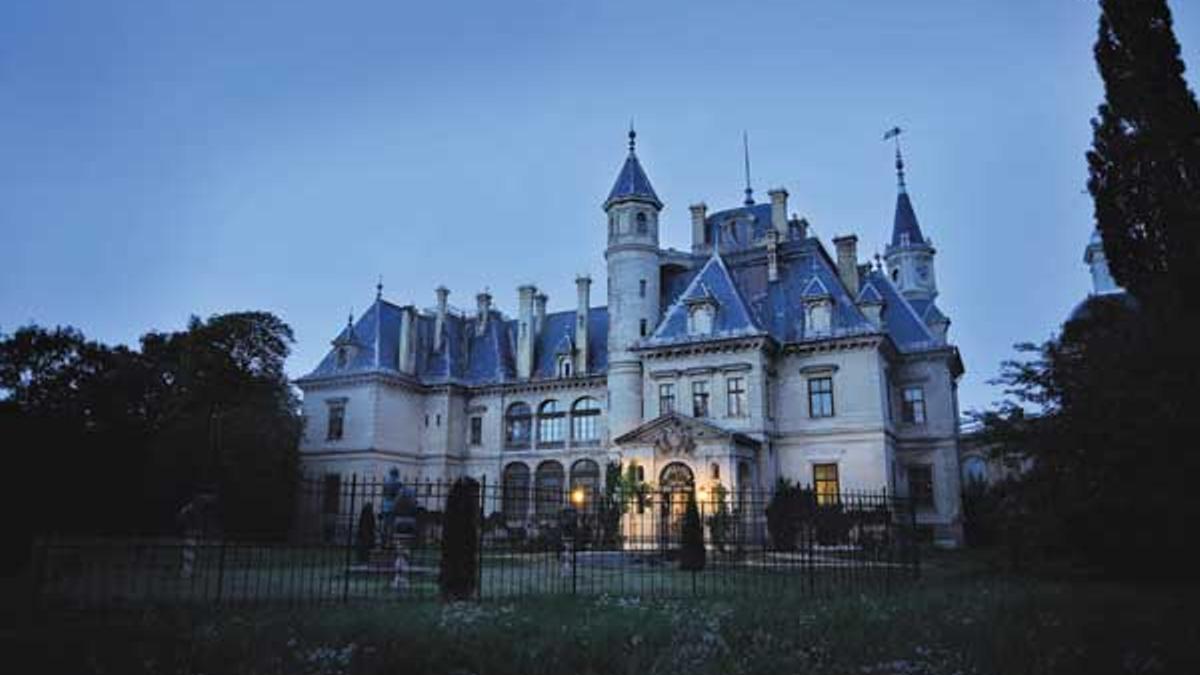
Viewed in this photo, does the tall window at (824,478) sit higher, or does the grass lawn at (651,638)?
the tall window at (824,478)

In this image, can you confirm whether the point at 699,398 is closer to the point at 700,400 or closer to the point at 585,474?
the point at 700,400

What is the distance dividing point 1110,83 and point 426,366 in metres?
→ 37.6

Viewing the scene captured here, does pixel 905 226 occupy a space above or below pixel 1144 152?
above

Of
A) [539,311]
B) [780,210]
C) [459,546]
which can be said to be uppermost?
[780,210]

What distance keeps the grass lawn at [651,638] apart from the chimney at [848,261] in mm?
27134

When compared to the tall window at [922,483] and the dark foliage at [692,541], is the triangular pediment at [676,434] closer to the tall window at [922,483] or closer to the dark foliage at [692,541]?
the tall window at [922,483]

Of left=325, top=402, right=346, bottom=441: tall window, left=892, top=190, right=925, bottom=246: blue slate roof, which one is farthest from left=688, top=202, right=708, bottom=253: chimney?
left=325, top=402, right=346, bottom=441: tall window

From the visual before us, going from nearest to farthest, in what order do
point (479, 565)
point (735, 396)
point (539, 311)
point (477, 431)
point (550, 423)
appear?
point (479, 565) < point (735, 396) < point (550, 423) < point (477, 431) < point (539, 311)

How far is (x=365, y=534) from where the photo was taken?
74.4 feet

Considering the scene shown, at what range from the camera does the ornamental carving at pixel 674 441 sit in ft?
107

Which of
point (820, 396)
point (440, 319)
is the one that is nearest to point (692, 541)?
point (820, 396)

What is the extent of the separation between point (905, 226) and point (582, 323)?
24540 millimetres

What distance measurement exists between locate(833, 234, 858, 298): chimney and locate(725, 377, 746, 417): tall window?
24.7ft

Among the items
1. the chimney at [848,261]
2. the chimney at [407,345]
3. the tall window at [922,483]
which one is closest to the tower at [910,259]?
the chimney at [848,261]
